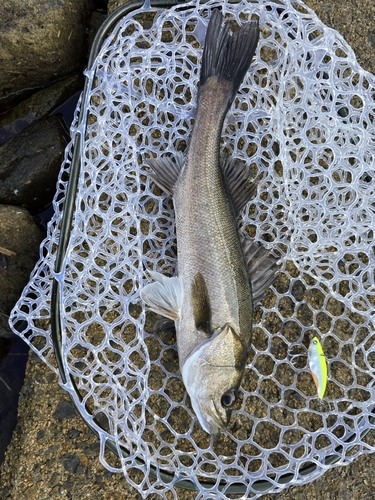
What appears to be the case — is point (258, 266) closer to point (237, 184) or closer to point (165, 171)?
point (237, 184)

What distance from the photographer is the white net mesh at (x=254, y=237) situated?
2.62 meters

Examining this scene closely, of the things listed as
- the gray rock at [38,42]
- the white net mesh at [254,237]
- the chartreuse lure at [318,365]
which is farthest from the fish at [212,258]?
the gray rock at [38,42]

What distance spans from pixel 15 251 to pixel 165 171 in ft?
3.85

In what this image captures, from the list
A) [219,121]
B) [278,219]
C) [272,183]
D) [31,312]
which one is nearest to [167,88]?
[219,121]

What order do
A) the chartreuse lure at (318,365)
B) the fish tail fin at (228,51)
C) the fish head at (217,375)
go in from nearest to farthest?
the fish head at (217,375) < the fish tail fin at (228,51) < the chartreuse lure at (318,365)

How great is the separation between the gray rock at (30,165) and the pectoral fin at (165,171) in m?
0.95

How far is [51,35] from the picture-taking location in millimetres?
3010

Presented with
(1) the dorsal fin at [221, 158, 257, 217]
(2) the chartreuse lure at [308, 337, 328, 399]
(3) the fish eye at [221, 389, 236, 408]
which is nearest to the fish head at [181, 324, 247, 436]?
(3) the fish eye at [221, 389, 236, 408]

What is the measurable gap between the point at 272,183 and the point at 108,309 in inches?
49.5

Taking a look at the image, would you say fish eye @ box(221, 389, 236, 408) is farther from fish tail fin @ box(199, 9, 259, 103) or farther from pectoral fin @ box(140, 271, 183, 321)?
fish tail fin @ box(199, 9, 259, 103)

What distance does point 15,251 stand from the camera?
9.85 ft

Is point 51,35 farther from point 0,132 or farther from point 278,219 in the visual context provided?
point 278,219

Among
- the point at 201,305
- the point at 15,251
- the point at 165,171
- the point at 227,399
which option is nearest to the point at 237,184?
the point at 165,171

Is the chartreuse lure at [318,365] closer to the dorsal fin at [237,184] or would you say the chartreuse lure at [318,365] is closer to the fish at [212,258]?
the fish at [212,258]
